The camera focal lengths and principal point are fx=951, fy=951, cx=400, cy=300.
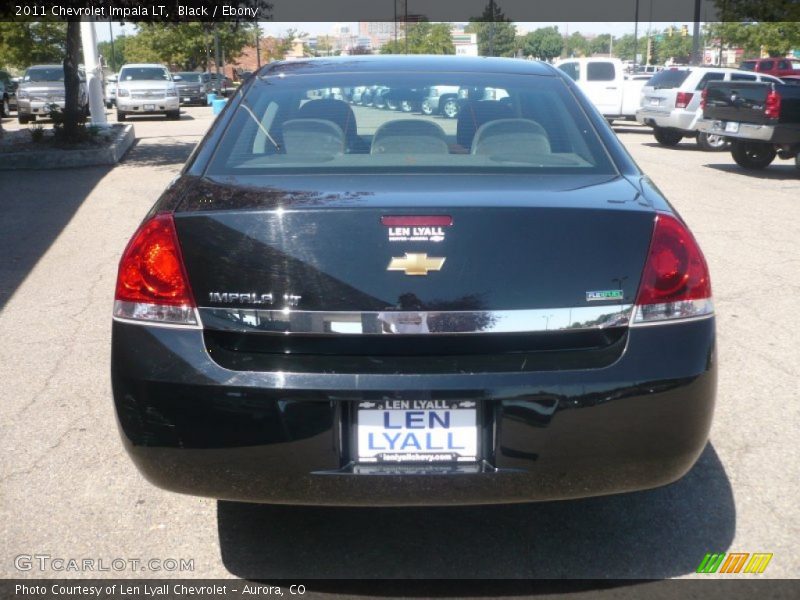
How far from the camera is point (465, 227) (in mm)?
2701

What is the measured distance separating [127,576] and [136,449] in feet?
1.75

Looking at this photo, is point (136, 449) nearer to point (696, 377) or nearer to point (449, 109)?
point (696, 377)

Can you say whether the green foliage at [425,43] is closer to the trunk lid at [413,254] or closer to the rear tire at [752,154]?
the rear tire at [752,154]

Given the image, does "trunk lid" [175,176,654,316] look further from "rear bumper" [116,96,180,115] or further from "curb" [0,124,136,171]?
"rear bumper" [116,96,180,115]

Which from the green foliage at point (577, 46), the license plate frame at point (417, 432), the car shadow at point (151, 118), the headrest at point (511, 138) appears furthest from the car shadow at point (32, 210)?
the green foliage at point (577, 46)

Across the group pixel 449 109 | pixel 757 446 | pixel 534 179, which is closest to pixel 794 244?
pixel 757 446

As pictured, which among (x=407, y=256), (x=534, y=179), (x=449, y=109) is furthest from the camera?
(x=449, y=109)

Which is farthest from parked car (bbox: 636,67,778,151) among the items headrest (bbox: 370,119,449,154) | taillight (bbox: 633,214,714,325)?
taillight (bbox: 633,214,714,325)

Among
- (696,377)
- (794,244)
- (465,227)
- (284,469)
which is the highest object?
(465,227)

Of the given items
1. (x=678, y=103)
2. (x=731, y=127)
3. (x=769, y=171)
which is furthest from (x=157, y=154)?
(x=769, y=171)

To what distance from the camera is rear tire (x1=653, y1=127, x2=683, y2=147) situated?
64.8 ft

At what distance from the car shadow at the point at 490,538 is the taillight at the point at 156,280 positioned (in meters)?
0.92

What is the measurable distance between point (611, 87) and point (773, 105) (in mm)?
11003

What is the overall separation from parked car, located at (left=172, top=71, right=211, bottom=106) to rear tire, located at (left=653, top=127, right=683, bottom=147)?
2530cm
